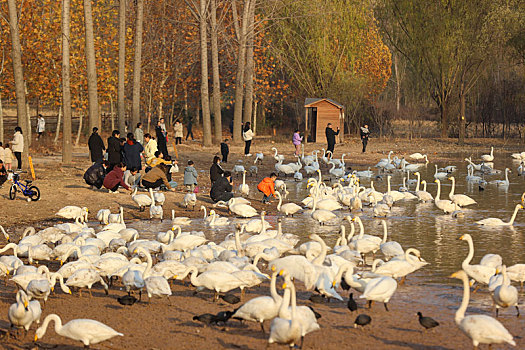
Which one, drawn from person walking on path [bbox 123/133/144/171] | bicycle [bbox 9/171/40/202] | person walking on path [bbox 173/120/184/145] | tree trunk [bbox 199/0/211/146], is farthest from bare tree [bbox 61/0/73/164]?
person walking on path [bbox 173/120/184/145]

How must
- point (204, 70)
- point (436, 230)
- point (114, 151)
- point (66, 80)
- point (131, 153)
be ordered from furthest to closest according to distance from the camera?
point (204, 70)
point (66, 80)
point (114, 151)
point (131, 153)
point (436, 230)

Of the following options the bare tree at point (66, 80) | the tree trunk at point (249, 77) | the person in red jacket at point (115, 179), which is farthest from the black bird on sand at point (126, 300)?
the tree trunk at point (249, 77)

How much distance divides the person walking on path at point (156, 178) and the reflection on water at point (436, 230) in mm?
3896

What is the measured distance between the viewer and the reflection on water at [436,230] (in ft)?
47.5

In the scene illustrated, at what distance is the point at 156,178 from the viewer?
2253 cm

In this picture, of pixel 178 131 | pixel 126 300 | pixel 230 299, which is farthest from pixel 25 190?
pixel 178 131

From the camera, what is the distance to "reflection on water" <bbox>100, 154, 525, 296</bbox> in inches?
570

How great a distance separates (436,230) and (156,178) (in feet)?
29.2

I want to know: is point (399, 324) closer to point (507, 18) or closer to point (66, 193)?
point (66, 193)

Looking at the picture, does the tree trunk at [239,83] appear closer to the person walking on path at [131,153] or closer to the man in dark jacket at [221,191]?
the person walking on path at [131,153]

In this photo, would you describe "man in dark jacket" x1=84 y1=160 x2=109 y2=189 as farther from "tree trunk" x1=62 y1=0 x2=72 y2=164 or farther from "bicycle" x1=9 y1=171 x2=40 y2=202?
"tree trunk" x1=62 y1=0 x2=72 y2=164

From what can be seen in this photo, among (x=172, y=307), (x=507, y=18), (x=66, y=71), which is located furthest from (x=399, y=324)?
(x=507, y=18)

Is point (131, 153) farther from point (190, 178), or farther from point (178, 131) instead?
point (178, 131)

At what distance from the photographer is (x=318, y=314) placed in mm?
9789
